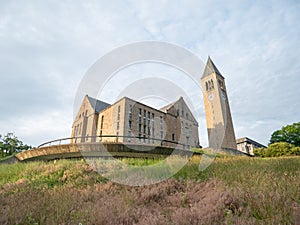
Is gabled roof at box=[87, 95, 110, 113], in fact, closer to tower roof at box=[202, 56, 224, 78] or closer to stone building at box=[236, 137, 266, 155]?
tower roof at box=[202, 56, 224, 78]

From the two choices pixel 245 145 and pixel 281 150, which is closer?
pixel 281 150

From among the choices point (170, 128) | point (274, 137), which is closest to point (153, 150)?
point (170, 128)

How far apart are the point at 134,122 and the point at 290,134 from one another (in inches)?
1366

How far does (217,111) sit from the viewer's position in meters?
51.9

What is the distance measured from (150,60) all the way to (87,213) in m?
8.18

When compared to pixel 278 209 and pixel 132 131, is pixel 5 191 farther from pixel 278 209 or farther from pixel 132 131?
pixel 132 131

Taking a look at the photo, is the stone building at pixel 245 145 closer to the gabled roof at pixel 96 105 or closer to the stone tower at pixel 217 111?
the stone tower at pixel 217 111

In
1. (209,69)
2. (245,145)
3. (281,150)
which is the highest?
(209,69)

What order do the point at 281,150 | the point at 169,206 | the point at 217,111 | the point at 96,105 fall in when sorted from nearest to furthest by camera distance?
the point at 169,206
the point at 281,150
the point at 96,105
the point at 217,111

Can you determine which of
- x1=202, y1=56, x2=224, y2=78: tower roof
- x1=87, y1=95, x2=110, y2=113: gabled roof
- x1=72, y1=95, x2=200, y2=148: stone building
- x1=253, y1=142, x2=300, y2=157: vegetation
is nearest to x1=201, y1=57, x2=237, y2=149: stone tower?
x1=202, y1=56, x2=224, y2=78: tower roof

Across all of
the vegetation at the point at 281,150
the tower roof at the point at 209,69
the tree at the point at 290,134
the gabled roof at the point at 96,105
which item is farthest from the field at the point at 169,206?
the tower roof at the point at 209,69

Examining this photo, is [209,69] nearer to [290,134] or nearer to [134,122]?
[290,134]

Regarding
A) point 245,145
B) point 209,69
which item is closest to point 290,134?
point 245,145

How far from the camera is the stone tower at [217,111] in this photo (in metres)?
49.2
